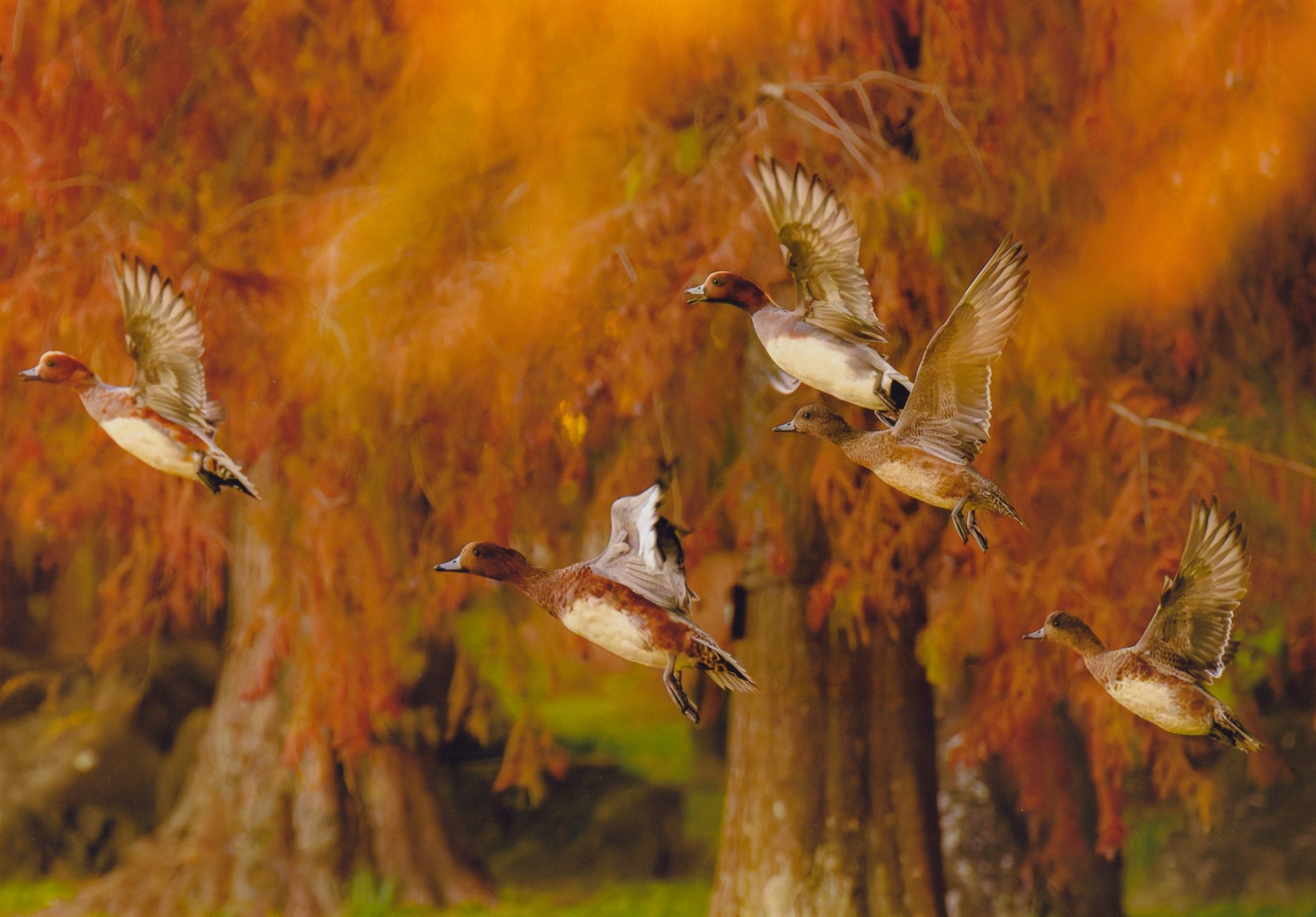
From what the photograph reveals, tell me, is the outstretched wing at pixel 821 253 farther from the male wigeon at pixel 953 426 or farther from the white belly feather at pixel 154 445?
the white belly feather at pixel 154 445

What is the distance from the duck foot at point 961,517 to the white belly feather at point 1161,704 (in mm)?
297

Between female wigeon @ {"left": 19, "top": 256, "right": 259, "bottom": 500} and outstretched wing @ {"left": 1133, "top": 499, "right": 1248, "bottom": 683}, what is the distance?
3.59 ft

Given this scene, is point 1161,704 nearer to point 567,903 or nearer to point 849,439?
point 849,439

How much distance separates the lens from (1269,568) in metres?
3.25

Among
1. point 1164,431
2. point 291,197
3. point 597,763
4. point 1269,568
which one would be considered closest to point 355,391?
point 291,197

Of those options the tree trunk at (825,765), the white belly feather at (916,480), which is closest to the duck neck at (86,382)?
the white belly feather at (916,480)

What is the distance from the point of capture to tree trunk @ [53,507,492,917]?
399 centimetres

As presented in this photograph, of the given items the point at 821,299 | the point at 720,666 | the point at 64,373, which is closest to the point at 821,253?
the point at 821,299

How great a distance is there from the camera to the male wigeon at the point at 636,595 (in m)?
1.56

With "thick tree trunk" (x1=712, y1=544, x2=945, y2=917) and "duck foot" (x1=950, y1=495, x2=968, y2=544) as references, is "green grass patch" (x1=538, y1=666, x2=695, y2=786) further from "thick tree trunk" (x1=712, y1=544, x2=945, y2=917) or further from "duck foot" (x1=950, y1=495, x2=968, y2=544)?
"duck foot" (x1=950, y1=495, x2=968, y2=544)

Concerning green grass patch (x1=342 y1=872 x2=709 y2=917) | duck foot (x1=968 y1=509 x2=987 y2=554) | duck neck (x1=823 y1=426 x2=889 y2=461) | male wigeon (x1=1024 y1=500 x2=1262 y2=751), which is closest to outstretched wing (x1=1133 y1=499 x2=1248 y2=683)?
male wigeon (x1=1024 y1=500 x2=1262 y2=751)

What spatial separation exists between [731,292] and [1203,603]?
2.19ft

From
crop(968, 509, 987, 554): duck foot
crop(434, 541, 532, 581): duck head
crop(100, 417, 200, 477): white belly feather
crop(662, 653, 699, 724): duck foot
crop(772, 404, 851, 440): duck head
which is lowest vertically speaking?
crop(662, 653, 699, 724): duck foot

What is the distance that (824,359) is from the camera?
154cm
